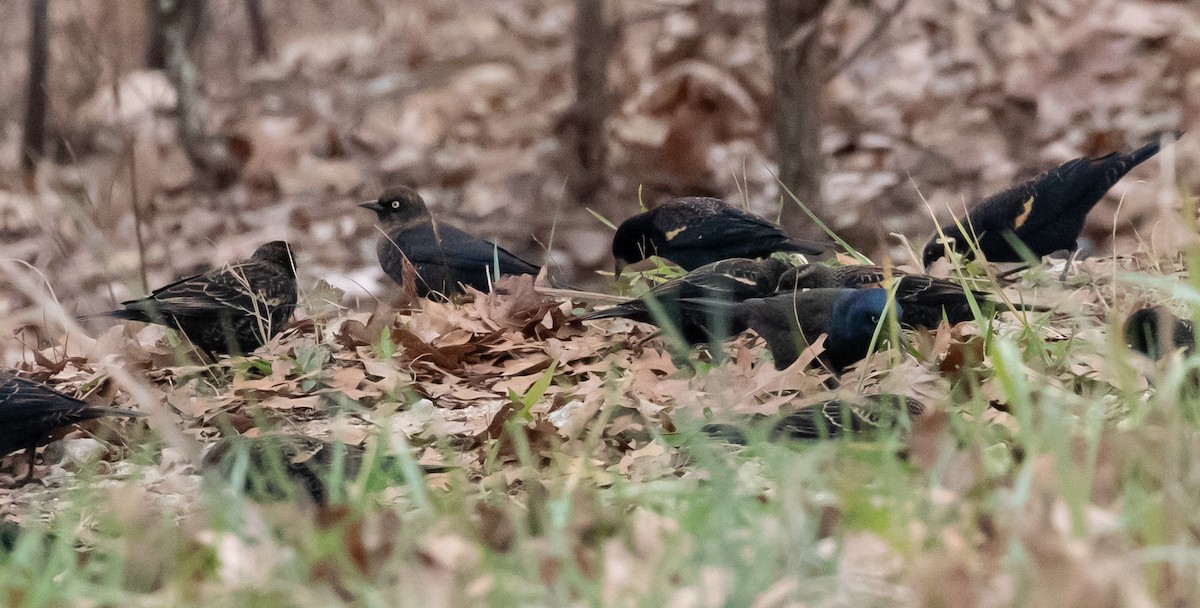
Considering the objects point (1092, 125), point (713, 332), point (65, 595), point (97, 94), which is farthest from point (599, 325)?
point (97, 94)

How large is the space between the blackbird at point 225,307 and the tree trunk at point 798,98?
328 centimetres

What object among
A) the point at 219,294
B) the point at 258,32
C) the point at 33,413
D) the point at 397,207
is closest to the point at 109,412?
the point at 33,413

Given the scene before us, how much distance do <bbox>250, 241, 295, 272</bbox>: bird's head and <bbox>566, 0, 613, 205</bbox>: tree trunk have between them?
4.96m

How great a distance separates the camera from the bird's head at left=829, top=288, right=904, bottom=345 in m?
4.32

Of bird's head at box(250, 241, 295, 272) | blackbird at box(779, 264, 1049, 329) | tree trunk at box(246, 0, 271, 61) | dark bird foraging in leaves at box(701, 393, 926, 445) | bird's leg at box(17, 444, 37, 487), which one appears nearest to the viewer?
dark bird foraging in leaves at box(701, 393, 926, 445)

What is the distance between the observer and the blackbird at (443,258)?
6051 millimetres

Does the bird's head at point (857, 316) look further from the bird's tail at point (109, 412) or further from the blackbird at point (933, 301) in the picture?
the bird's tail at point (109, 412)

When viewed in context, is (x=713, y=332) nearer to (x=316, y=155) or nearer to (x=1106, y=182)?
(x=1106, y=182)

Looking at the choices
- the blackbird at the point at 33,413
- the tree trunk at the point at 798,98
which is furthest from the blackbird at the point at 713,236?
the blackbird at the point at 33,413

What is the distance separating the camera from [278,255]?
224 inches

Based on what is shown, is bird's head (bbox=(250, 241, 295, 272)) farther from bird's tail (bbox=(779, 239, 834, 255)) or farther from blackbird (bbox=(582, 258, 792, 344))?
bird's tail (bbox=(779, 239, 834, 255))

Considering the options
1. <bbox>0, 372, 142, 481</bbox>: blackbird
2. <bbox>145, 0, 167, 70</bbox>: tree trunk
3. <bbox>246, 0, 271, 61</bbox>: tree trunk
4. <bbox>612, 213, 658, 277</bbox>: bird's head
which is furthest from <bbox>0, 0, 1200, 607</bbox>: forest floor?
<bbox>246, 0, 271, 61</bbox>: tree trunk

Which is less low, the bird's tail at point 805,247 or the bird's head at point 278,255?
the bird's head at point 278,255

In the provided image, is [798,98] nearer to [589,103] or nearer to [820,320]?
[589,103]
